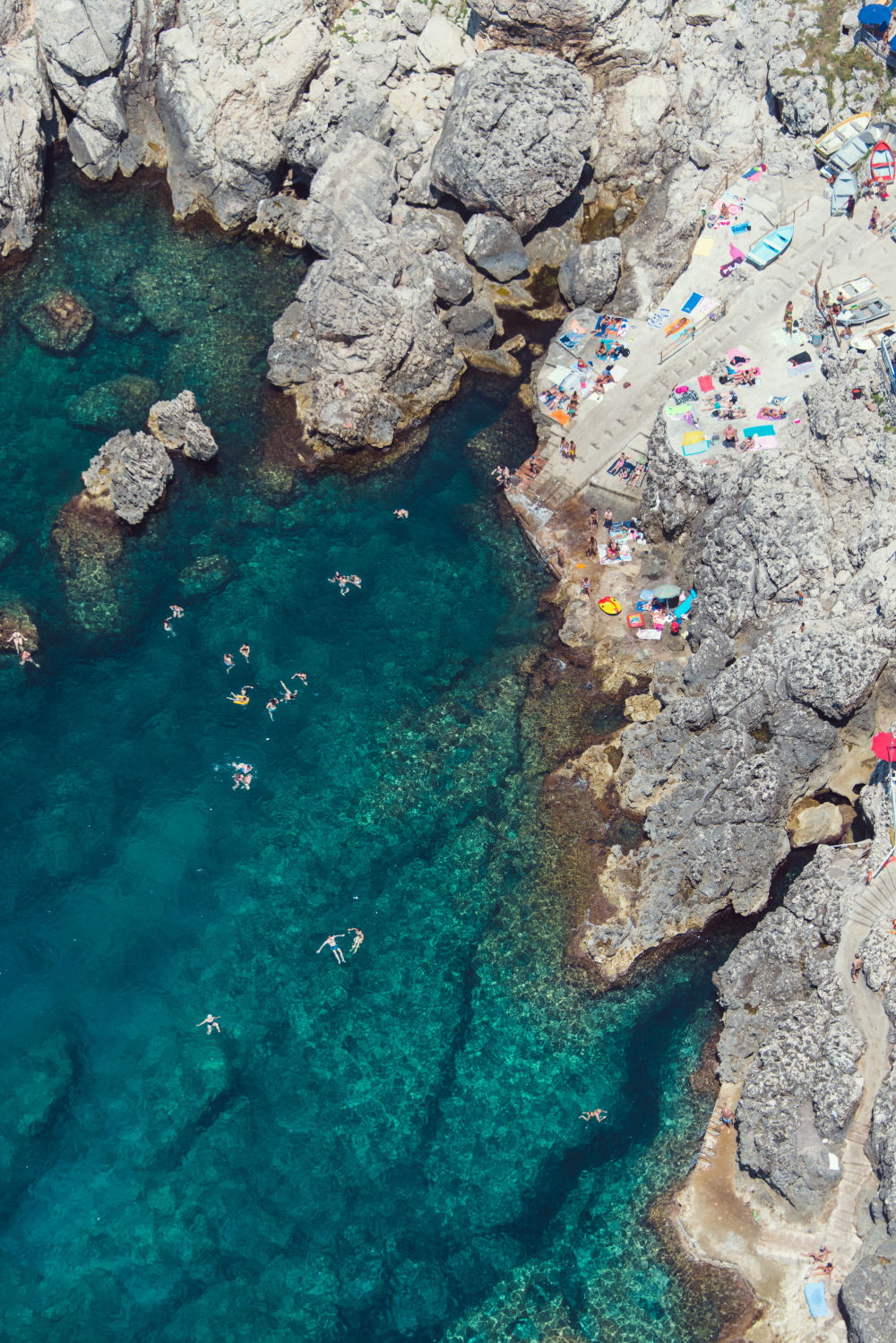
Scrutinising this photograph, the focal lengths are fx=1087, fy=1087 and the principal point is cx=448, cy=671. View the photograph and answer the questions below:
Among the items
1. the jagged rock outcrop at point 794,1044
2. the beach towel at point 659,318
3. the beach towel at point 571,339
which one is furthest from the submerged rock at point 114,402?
the jagged rock outcrop at point 794,1044

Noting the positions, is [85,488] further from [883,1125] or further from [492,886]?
[883,1125]

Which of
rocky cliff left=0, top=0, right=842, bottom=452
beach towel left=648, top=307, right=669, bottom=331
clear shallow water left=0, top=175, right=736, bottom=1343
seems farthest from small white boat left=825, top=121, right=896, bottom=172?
clear shallow water left=0, top=175, right=736, bottom=1343

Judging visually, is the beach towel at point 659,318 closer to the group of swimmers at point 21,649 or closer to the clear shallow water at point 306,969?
the clear shallow water at point 306,969

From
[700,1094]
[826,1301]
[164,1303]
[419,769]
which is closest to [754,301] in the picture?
[419,769]

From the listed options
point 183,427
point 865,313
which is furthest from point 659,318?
point 183,427

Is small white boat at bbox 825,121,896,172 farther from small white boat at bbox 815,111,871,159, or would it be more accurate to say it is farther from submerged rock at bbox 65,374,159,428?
submerged rock at bbox 65,374,159,428

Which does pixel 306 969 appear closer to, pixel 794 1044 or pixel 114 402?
pixel 794 1044
